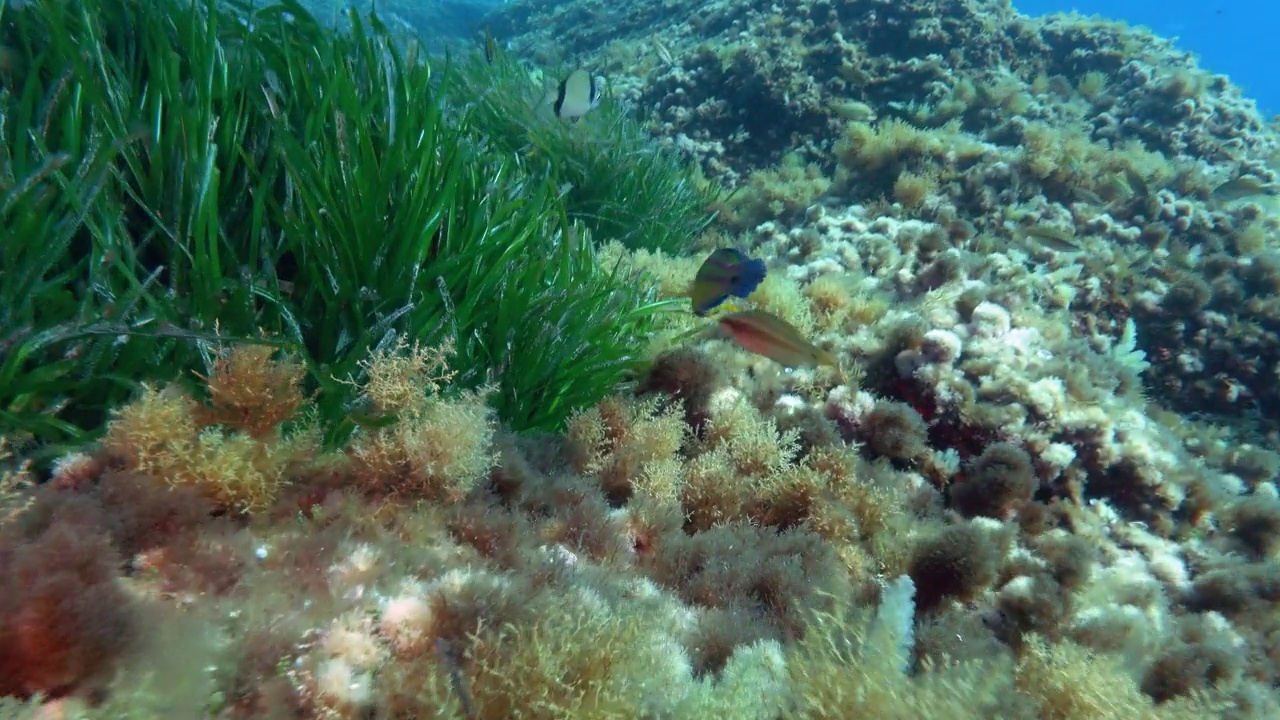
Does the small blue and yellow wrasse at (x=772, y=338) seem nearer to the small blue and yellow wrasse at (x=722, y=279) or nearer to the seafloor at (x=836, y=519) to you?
the small blue and yellow wrasse at (x=722, y=279)

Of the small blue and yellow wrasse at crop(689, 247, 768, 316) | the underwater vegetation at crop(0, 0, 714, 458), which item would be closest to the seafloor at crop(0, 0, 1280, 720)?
the underwater vegetation at crop(0, 0, 714, 458)

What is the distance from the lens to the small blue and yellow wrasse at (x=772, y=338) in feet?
10.7

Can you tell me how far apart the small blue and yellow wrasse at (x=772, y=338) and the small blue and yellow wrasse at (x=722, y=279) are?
12.0 inches

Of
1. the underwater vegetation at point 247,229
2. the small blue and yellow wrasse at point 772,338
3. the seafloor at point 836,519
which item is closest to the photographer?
the seafloor at point 836,519

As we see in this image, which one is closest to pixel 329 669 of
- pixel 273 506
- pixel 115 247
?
pixel 273 506

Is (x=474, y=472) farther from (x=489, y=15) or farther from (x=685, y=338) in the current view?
(x=489, y=15)

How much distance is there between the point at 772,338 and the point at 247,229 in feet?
8.50

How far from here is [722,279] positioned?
361cm

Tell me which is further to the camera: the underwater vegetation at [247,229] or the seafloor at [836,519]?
the underwater vegetation at [247,229]

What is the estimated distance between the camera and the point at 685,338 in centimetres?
443

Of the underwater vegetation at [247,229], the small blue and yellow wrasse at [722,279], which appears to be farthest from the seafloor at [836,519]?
the small blue and yellow wrasse at [722,279]

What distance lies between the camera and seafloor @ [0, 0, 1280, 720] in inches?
64.4

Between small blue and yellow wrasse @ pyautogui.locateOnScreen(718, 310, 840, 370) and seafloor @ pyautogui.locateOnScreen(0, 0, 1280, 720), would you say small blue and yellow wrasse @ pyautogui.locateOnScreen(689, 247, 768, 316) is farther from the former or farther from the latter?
seafloor @ pyautogui.locateOnScreen(0, 0, 1280, 720)

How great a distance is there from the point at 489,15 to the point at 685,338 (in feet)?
91.3
